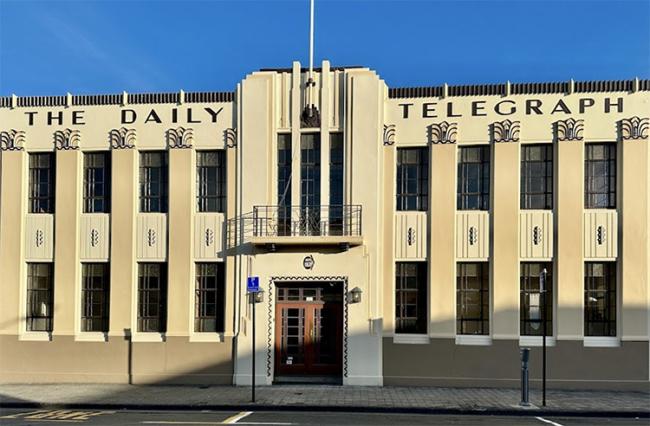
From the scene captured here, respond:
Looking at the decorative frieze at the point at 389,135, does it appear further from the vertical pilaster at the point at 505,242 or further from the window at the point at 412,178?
the vertical pilaster at the point at 505,242

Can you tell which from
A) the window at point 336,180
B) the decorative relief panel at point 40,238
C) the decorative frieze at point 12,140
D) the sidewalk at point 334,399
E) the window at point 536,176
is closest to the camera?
the sidewalk at point 334,399

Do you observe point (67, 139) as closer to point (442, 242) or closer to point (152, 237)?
point (152, 237)

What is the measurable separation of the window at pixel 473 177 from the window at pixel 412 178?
88cm

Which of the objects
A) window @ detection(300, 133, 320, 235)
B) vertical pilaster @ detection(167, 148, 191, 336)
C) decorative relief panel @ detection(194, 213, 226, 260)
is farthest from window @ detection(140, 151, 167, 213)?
window @ detection(300, 133, 320, 235)

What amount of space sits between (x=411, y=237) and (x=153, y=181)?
7202 millimetres

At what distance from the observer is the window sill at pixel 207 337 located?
14.4 m

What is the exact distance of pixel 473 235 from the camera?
46.5ft

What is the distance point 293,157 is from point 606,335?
29.8 feet

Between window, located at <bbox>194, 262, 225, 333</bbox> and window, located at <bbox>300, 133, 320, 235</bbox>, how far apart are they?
111 inches

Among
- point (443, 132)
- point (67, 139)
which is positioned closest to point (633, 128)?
point (443, 132)

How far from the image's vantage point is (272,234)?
14.4 m

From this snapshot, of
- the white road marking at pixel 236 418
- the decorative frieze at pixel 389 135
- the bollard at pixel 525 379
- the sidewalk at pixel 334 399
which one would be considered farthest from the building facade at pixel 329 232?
the white road marking at pixel 236 418

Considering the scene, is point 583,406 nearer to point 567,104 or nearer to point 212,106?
point 567,104

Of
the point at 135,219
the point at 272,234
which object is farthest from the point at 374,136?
the point at 135,219
